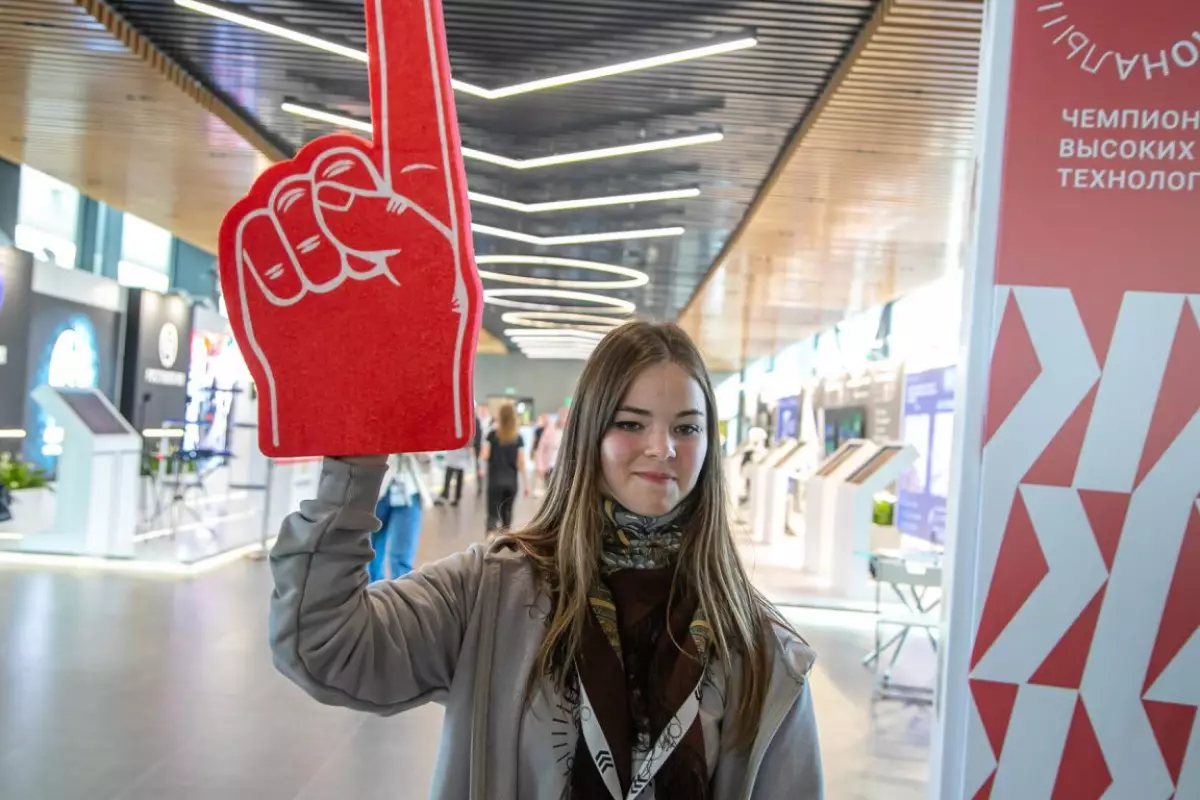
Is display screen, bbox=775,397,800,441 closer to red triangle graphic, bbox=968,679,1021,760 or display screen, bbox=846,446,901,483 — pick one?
display screen, bbox=846,446,901,483

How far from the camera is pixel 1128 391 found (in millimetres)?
2229

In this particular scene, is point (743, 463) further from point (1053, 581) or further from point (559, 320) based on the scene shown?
point (1053, 581)

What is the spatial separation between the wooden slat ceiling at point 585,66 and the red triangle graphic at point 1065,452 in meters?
1.66

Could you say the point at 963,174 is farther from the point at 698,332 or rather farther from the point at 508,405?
the point at 698,332

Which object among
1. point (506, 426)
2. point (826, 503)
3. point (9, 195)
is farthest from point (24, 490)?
point (826, 503)

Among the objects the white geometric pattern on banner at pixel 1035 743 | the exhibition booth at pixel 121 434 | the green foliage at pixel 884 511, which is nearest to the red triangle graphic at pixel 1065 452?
the white geometric pattern on banner at pixel 1035 743

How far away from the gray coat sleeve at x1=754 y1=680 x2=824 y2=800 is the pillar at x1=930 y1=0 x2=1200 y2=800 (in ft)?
4.02

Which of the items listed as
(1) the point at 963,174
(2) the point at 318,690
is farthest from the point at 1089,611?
(1) the point at 963,174

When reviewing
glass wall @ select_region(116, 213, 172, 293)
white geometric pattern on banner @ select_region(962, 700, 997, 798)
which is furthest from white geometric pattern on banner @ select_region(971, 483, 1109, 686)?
glass wall @ select_region(116, 213, 172, 293)

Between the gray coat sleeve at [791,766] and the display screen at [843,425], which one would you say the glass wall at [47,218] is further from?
the gray coat sleeve at [791,766]

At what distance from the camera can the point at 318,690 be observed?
1140 mm

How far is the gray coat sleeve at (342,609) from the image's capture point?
3.58 ft

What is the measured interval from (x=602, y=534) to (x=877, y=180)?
6.74 meters

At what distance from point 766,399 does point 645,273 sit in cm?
1426
